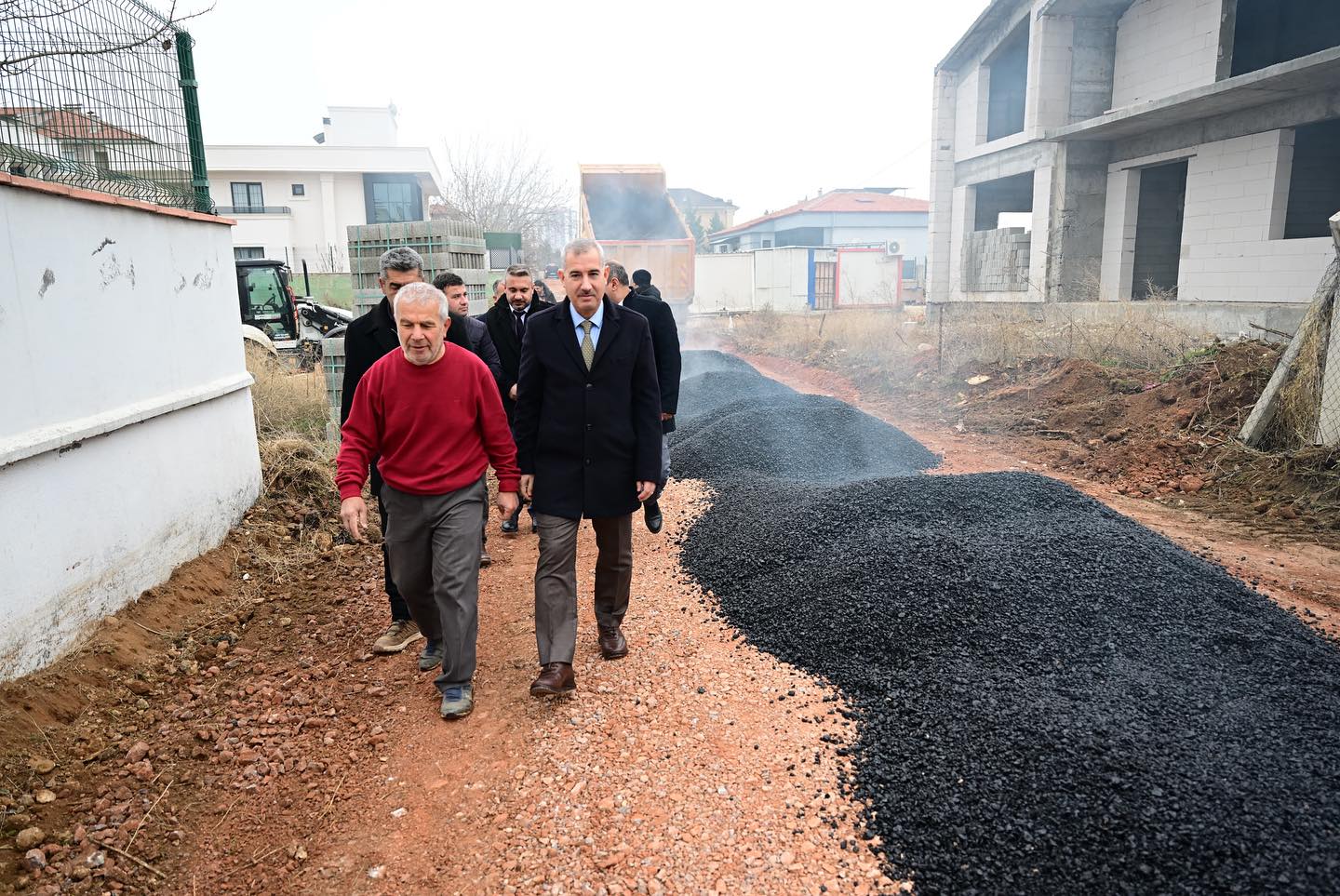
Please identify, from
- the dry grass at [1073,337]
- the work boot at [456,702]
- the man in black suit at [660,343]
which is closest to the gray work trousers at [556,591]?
the work boot at [456,702]

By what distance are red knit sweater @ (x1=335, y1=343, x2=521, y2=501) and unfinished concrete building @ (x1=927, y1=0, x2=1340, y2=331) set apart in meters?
12.4

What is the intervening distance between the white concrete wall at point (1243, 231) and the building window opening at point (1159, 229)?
1.71 m

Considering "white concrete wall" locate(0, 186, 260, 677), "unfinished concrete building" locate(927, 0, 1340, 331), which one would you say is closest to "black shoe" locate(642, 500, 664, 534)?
"white concrete wall" locate(0, 186, 260, 677)

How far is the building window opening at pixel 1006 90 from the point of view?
66.5 feet

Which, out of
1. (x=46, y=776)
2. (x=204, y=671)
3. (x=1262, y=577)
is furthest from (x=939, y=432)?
(x=46, y=776)

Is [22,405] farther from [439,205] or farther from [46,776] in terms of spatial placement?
[439,205]

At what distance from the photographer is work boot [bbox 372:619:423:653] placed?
14.6 ft

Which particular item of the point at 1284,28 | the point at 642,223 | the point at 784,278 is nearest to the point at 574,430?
the point at 1284,28

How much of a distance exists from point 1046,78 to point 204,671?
747 inches

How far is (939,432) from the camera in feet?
37.9

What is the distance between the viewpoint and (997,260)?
65.7ft

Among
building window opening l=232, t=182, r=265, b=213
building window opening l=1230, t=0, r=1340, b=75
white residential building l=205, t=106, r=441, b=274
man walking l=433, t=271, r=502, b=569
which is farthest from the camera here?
building window opening l=232, t=182, r=265, b=213

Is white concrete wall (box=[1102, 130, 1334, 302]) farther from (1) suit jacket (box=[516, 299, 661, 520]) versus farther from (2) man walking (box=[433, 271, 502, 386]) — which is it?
(1) suit jacket (box=[516, 299, 661, 520])

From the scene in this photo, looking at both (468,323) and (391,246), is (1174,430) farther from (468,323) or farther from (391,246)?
(391,246)
